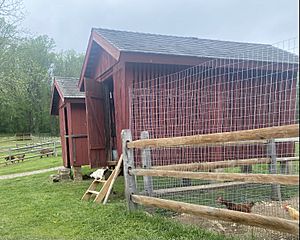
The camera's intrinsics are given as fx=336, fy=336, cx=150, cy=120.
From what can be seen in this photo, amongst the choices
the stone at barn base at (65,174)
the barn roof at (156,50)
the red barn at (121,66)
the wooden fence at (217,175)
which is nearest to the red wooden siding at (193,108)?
the red barn at (121,66)

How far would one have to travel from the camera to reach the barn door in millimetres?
8508

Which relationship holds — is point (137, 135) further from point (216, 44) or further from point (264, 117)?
point (216, 44)

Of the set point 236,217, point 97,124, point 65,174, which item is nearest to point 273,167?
point 236,217

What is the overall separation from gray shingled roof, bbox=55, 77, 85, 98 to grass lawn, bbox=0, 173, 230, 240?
4353 mm

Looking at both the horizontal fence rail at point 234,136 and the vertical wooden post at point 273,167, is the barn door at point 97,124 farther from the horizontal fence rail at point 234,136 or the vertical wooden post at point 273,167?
the vertical wooden post at point 273,167

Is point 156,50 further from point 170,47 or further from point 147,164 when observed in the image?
point 147,164

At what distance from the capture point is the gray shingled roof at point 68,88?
10.8m

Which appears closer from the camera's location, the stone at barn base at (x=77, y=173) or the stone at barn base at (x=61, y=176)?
the stone at barn base at (x=61, y=176)

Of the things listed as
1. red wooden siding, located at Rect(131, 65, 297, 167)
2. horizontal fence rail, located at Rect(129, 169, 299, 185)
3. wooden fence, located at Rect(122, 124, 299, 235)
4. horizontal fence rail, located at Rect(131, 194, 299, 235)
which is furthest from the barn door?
horizontal fence rail, located at Rect(131, 194, 299, 235)

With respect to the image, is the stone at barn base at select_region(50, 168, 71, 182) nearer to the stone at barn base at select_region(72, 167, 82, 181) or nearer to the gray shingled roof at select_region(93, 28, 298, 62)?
the stone at barn base at select_region(72, 167, 82, 181)

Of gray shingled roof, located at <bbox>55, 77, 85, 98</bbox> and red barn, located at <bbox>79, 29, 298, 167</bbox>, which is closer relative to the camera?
red barn, located at <bbox>79, 29, 298, 167</bbox>

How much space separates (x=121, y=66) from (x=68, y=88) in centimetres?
504

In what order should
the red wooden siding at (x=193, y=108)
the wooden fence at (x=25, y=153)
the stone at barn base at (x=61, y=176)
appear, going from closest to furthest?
the red wooden siding at (x=193, y=108), the stone at barn base at (x=61, y=176), the wooden fence at (x=25, y=153)

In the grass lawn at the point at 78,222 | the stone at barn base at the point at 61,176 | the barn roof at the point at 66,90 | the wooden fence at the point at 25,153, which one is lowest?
the wooden fence at the point at 25,153
